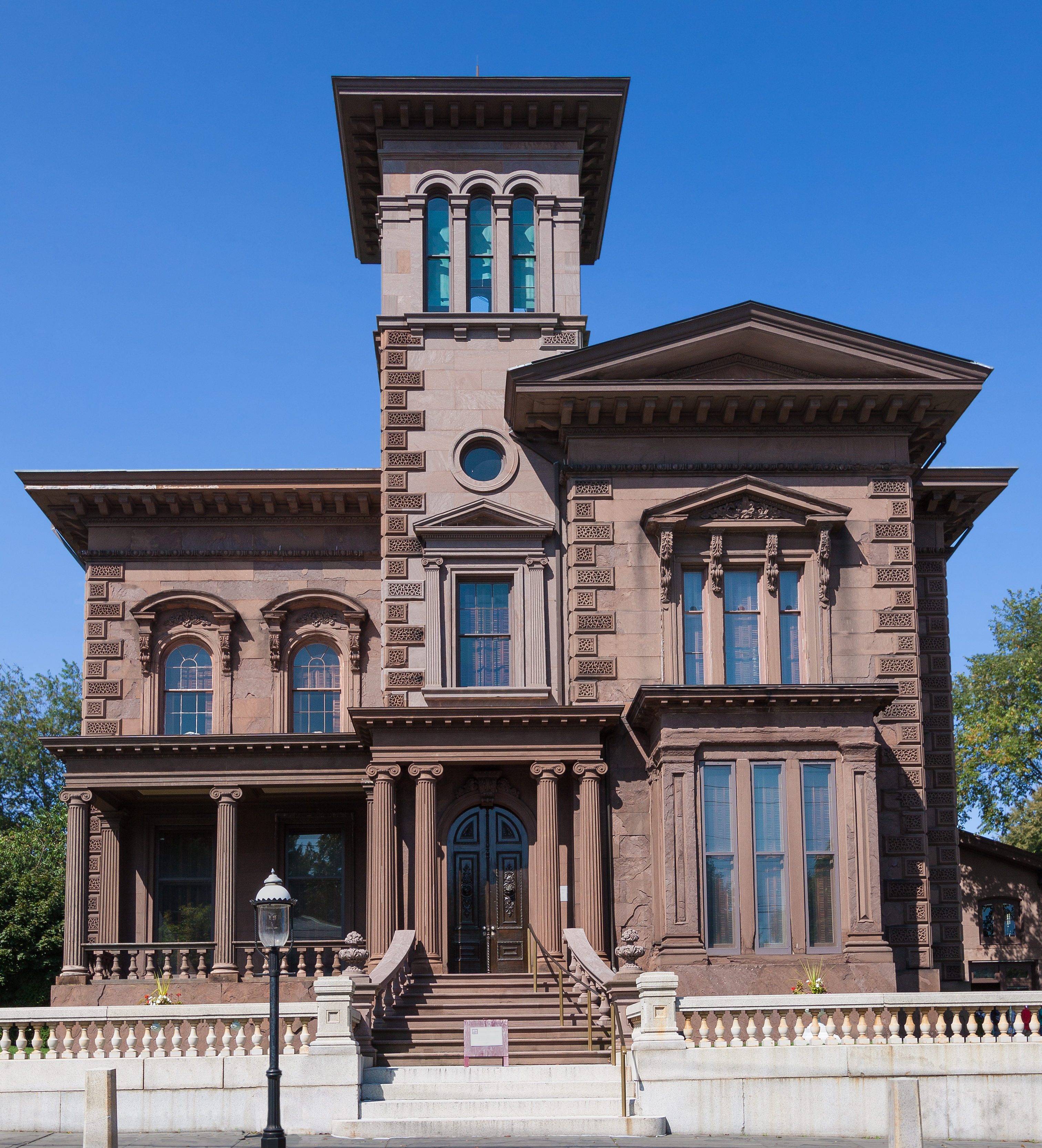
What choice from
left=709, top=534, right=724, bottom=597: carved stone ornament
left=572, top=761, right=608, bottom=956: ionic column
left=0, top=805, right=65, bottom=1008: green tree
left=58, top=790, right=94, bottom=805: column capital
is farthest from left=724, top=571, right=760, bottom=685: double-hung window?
left=0, top=805, right=65, bottom=1008: green tree

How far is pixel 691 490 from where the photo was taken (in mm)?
29125

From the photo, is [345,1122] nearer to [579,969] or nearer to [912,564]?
[579,969]

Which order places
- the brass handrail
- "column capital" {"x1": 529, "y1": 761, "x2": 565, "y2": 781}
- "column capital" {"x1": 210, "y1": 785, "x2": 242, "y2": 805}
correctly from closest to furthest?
the brass handrail
"column capital" {"x1": 529, "y1": 761, "x2": 565, "y2": 781}
"column capital" {"x1": 210, "y1": 785, "x2": 242, "y2": 805}

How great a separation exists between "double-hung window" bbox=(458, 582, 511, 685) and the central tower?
28 millimetres

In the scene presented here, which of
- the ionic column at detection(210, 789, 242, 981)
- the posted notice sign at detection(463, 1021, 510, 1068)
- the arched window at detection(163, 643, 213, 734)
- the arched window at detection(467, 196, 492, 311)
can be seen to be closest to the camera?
the posted notice sign at detection(463, 1021, 510, 1068)

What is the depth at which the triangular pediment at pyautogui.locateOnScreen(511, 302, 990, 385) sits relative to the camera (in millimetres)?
28781

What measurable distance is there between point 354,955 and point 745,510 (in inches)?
442

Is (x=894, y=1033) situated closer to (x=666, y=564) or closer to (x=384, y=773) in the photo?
(x=666, y=564)

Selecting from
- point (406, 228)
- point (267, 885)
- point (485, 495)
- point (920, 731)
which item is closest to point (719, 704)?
point (920, 731)

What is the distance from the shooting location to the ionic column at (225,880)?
2919 cm

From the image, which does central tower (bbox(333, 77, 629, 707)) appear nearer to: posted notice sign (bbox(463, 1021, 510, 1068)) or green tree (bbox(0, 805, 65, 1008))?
posted notice sign (bbox(463, 1021, 510, 1068))

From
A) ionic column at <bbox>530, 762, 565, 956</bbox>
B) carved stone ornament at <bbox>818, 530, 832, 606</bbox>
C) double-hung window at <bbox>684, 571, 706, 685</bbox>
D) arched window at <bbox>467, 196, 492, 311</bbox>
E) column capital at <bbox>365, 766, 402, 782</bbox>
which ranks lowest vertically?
ionic column at <bbox>530, 762, 565, 956</bbox>

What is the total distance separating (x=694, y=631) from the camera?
94.8ft

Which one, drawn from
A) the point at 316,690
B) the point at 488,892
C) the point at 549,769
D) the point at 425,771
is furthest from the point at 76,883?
the point at 549,769
